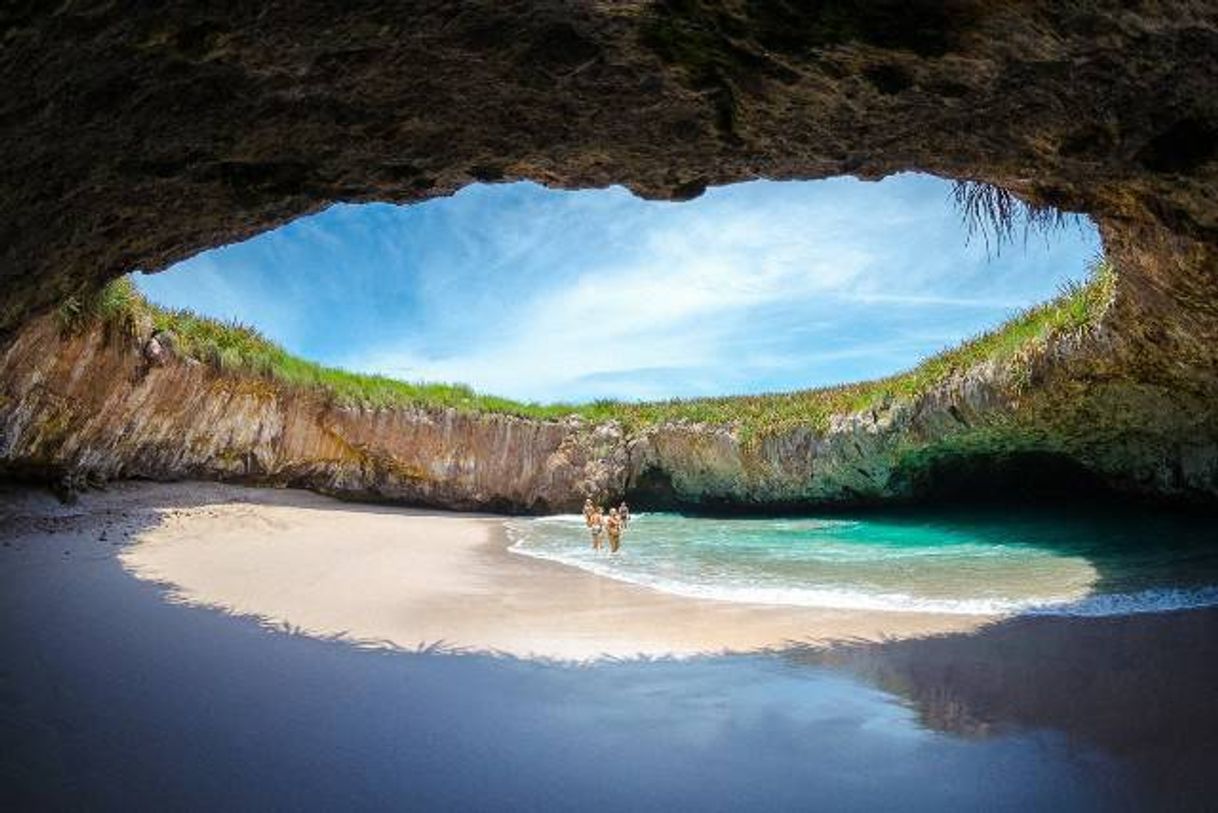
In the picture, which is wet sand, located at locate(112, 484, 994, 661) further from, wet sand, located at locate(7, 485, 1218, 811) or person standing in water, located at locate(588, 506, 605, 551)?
person standing in water, located at locate(588, 506, 605, 551)

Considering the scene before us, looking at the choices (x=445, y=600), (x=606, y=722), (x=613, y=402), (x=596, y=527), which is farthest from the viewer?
(x=613, y=402)

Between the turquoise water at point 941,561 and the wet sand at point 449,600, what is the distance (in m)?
0.78

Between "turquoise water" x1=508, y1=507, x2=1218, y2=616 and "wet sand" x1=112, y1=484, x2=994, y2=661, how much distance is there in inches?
30.5

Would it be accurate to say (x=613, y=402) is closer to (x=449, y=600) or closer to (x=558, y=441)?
(x=558, y=441)

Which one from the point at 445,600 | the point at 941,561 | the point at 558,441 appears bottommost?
the point at 445,600

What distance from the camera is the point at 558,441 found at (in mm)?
25938

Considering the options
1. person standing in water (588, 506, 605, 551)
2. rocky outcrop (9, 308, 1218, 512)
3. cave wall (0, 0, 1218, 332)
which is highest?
cave wall (0, 0, 1218, 332)

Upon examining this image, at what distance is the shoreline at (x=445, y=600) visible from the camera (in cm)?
645

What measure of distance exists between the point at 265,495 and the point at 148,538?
7782mm

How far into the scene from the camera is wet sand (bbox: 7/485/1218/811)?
359cm

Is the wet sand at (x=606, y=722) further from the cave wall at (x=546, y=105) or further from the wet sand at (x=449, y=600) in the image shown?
the cave wall at (x=546, y=105)

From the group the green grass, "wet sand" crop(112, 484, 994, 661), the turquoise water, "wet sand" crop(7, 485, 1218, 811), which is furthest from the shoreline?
the green grass

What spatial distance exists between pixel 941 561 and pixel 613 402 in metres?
17.4

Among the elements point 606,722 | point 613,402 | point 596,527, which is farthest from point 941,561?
point 613,402
